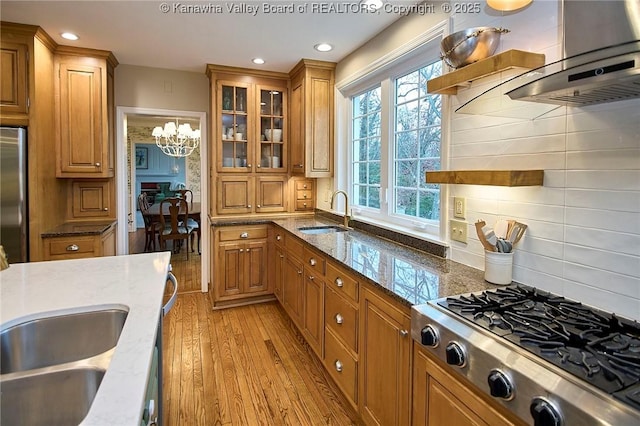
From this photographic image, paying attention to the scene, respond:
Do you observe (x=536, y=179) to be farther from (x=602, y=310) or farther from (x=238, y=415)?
(x=238, y=415)

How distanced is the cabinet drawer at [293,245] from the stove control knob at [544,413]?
2096 mm

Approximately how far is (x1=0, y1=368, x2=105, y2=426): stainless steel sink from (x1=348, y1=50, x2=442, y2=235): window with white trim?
1941mm

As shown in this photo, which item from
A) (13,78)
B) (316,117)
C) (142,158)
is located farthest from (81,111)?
(142,158)

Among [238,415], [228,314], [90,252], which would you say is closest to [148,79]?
[90,252]

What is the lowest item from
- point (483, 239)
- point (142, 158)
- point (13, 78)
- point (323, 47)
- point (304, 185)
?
point (483, 239)

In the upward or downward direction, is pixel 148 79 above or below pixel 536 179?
above

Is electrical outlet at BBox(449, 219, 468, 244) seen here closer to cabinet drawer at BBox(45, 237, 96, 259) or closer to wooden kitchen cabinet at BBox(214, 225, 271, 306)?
wooden kitchen cabinet at BBox(214, 225, 271, 306)

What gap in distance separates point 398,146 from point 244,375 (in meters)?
1.97

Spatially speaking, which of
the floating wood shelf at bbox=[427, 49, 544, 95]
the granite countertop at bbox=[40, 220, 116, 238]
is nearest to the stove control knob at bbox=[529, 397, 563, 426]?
the floating wood shelf at bbox=[427, 49, 544, 95]

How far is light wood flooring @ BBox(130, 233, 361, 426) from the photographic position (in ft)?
6.83

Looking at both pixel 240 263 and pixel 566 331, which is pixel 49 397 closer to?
pixel 566 331

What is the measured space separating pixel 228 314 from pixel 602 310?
9.99ft

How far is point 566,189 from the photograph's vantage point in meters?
1.45

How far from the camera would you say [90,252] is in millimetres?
3057
